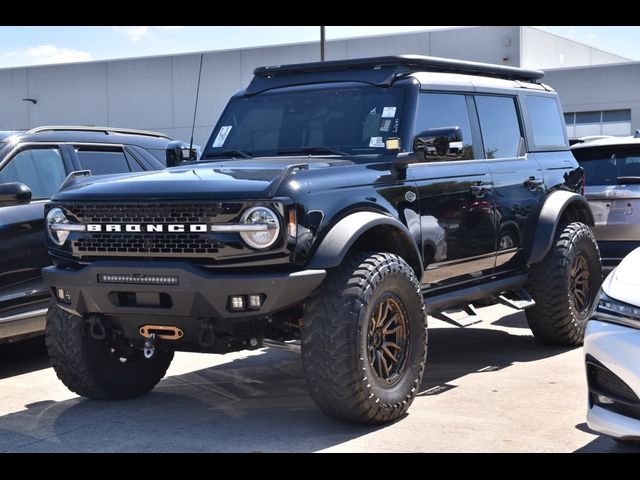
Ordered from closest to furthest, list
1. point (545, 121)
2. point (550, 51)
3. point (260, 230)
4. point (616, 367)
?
1. point (616, 367)
2. point (260, 230)
3. point (545, 121)
4. point (550, 51)

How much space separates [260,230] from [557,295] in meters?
3.22

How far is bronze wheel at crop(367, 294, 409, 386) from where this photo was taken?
533 centimetres

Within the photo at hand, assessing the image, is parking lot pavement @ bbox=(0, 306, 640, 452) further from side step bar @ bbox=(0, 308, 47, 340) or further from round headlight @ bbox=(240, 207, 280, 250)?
round headlight @ bbox=(240, 207, 280, 250)

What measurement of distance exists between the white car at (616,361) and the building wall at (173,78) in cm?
3557

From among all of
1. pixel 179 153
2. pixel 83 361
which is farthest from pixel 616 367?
pixel 179 153

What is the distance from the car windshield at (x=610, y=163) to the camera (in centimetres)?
929

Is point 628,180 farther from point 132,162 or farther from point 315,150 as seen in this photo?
point 132,162

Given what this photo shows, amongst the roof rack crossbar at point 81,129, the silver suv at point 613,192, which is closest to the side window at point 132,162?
the roof rack crossbar at point 81,129

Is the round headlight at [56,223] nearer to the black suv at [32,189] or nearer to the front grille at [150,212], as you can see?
the front grille at [150,212]

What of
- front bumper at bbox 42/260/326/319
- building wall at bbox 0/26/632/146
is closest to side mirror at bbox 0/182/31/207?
front bumper at bbox 42/260/326/319

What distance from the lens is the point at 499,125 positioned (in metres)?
7.30
